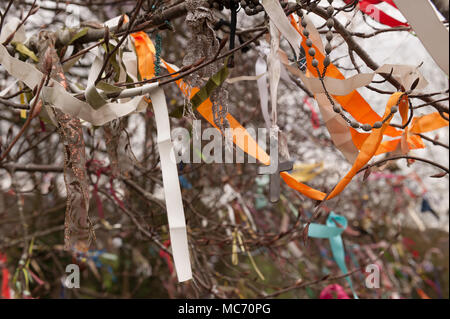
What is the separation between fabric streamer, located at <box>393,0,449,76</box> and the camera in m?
0.70

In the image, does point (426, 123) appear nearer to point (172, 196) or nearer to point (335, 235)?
point (335, 235)

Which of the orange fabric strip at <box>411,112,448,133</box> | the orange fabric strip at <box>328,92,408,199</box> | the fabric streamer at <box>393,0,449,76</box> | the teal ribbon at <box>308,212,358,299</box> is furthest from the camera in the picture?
the teal ribbon at <box>308,212,358,299</box>

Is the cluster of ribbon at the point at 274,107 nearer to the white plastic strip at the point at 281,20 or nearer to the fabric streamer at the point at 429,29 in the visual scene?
the white plastic strip at the point at 281,20

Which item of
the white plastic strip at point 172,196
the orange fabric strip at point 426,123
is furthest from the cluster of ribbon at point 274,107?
the orange fabric strip at point 426,123

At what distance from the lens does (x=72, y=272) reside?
3.84 ft

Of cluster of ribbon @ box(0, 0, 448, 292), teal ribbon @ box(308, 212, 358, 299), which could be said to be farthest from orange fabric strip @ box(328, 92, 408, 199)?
teal ribbon @ box(308, 212, 358, 299)

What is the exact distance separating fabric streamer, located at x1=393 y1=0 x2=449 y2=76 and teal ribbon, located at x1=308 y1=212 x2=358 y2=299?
A: 3.32ft

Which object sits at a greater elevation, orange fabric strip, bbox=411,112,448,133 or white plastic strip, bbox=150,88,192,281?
orange fabric strip, bbox=411,112,448,133

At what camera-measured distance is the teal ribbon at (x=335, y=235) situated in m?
1.73

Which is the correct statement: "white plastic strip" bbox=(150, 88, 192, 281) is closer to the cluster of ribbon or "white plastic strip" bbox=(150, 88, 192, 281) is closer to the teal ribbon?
the cluster of ribbon

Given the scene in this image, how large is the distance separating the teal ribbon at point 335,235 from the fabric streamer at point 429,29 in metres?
1.01

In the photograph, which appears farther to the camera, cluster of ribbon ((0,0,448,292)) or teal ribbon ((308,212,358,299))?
teal ribbon ((308,212,358,299))
